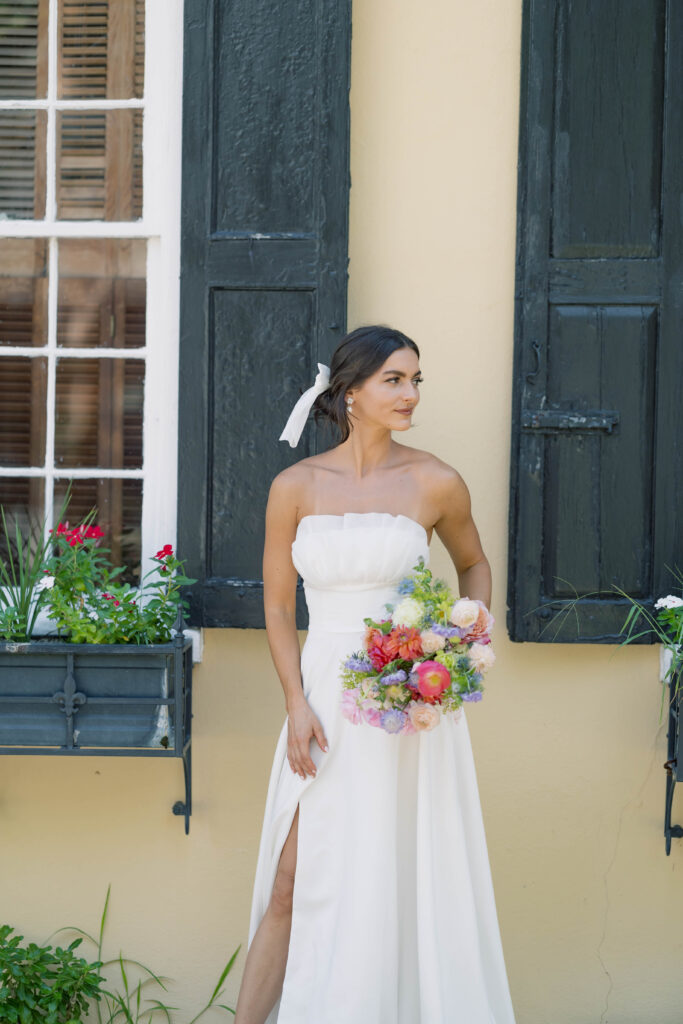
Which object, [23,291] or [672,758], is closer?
[672,758]

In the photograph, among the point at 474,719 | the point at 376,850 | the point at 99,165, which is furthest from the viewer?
the point at 99,165

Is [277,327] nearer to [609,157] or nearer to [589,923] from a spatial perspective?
[609,157]

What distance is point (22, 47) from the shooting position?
3715 millimetres

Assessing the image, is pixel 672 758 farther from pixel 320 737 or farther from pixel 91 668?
pixel 91 668

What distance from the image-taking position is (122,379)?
3707 mm

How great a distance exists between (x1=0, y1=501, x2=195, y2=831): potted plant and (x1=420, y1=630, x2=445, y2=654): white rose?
947 mm

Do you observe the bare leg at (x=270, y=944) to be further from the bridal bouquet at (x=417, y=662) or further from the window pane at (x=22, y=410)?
the window pane at (x=22, y=410)

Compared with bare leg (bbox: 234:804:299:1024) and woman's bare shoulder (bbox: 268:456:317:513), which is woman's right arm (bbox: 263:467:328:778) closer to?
woman's bare shoulder (bbox: 268:456:317:513)

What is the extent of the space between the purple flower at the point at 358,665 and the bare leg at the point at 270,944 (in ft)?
1.76

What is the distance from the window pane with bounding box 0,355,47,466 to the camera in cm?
373

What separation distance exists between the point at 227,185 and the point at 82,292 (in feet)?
2.15

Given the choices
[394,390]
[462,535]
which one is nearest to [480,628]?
[462,535]

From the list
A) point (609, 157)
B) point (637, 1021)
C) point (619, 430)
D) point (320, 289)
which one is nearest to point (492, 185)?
point (609, 157)

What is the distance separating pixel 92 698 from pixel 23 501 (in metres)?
0.84
